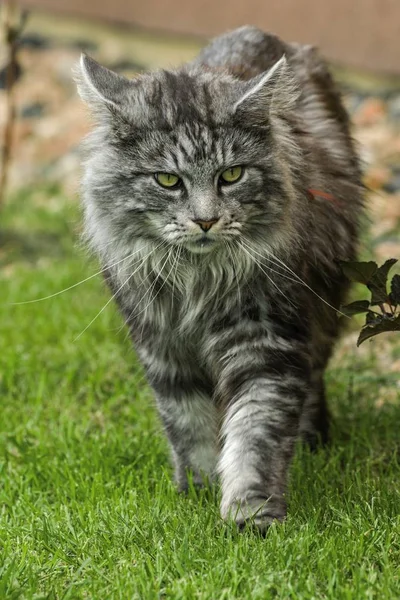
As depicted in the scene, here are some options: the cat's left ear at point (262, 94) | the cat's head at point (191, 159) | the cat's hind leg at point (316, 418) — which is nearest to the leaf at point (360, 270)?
the cat's head at point (191, 159)

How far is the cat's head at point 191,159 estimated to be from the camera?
3480 millimetres

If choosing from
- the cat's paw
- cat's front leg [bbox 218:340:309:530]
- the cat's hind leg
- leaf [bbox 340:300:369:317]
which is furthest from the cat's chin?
the cat's hind leg

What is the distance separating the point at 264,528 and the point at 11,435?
1541 mm

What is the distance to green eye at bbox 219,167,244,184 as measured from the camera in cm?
352

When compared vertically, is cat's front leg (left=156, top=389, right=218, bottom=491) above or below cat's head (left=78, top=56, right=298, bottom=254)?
below

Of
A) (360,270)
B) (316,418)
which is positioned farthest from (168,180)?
(316,418)

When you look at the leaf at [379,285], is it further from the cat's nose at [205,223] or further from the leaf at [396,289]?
the cat's nose at [205,223]

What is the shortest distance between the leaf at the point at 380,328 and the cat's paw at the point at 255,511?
635mm

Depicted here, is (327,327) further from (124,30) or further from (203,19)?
(124,30)

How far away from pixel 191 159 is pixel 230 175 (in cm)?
15

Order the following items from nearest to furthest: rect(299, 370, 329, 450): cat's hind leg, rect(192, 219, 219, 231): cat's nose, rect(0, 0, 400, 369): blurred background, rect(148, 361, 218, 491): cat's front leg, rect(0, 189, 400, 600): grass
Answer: rect(0, 189, 400, 600): grass < rect(192, 219, 219, 231): cat's nose < rect(148, 361, 218, 491): cat's front leg < rect(299, 370, 329, 450): cat's hind leg < rect(0, 0, 400, 369): blurred background

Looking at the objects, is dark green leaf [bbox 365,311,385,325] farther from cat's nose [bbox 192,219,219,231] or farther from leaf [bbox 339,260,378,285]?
cat's nose [bbox 192,219,219,231]

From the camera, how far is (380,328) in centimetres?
354

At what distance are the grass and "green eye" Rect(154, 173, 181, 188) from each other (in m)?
0.90
